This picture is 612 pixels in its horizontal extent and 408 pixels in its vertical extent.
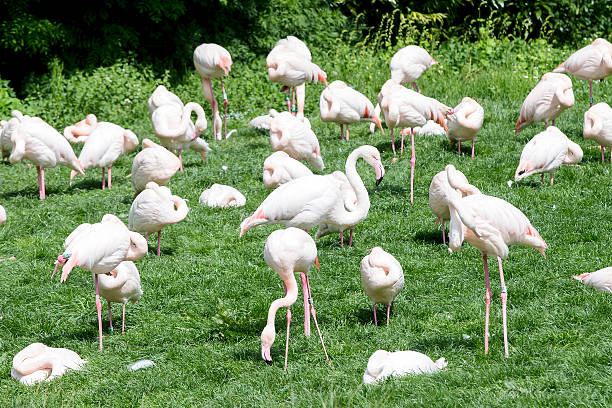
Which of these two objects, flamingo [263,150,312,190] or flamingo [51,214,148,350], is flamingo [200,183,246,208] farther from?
flamingo [51,214,148,350]

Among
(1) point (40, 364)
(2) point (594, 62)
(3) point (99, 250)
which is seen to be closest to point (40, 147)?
(3) point (99, 250)

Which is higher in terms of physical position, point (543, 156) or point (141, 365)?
point (543, 156)

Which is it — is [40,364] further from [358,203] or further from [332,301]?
[358,203]

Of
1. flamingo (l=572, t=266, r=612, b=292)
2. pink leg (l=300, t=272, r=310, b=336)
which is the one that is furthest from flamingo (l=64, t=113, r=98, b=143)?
flamingo (l=572, t=266, r=612, b=292)

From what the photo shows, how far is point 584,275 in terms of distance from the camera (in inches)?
222

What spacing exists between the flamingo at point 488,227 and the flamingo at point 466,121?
4.02m

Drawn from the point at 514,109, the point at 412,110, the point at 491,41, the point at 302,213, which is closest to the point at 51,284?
the point at 302,213

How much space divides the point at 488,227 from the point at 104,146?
5.69m

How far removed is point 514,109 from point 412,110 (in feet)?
11.0

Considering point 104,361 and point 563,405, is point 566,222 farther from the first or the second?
point 104,361

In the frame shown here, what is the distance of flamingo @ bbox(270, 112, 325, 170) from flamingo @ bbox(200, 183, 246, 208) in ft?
2.54

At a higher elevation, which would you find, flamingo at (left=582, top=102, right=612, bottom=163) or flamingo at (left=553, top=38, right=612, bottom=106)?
flamingo at (left=553, top=38, right=612, bottom=106)

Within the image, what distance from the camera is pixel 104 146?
29.5 ft

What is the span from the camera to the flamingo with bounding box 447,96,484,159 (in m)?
8.61
